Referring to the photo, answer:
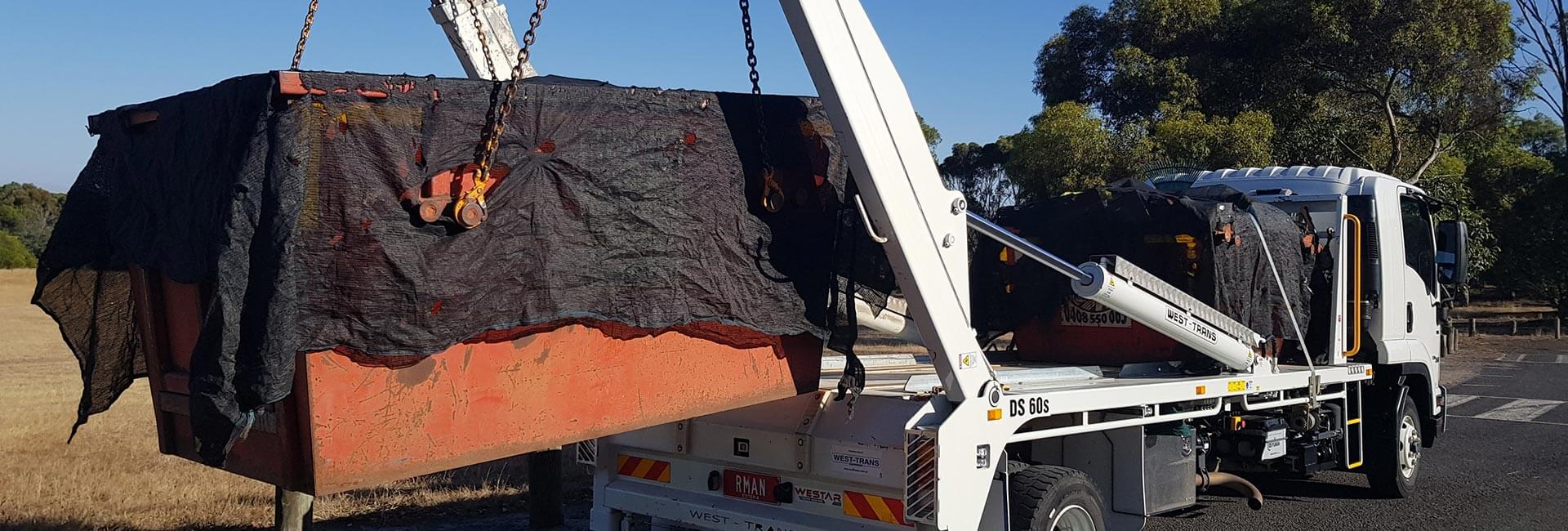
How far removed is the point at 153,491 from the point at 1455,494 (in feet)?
32.2

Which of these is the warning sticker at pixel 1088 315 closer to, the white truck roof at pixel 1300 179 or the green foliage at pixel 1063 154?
the white truck roof at pixel 1300 179

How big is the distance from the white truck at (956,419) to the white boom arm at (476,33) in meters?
1.86

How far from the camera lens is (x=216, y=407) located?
12.5 ft

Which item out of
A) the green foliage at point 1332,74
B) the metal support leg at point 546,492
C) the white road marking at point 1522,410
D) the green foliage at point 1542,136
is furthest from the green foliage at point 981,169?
the green foliage at point 1542,136

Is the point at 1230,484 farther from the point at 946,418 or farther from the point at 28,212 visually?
the point at 28,212

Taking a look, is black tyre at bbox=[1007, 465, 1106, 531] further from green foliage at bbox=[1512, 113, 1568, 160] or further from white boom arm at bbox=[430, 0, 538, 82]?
green foliage at bbox=[1512, 113, 1568, 160]

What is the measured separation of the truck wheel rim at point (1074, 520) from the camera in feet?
19.2

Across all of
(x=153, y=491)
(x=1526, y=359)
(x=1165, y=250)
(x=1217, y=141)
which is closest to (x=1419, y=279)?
(x=1165, y=250)

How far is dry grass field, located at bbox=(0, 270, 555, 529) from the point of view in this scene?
7703 mm

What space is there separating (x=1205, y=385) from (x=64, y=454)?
879 centimetres

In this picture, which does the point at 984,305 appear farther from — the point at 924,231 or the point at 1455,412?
the point at 1455,412

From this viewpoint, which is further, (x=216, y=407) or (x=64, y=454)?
(x=64, y=454)

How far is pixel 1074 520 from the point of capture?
19.7ft

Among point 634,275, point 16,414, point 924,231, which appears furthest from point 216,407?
point 16,414
